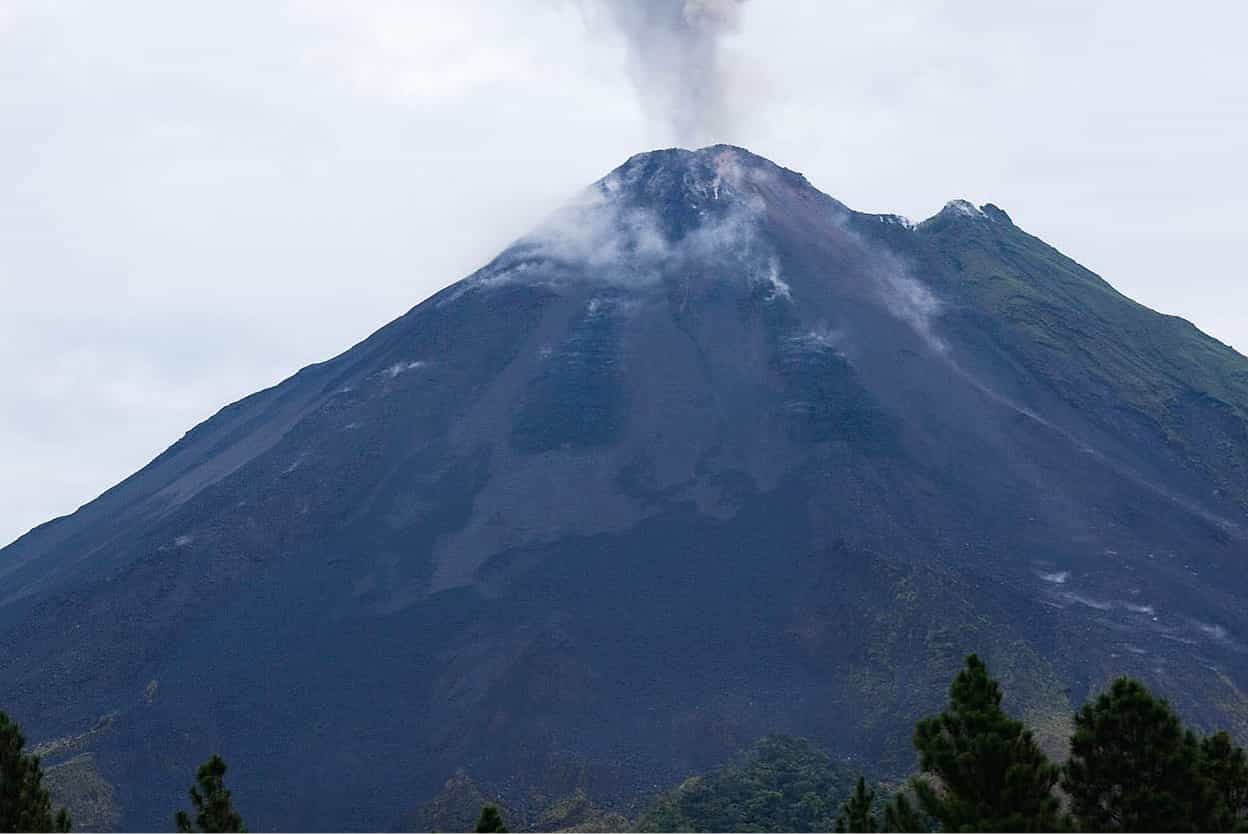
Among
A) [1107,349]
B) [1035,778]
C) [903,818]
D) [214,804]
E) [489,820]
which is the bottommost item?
[903,818]

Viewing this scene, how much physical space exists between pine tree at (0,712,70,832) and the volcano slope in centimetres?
3411

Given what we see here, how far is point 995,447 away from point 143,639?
207ft

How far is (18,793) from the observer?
38281 millimetres

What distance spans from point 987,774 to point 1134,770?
15.0 ft

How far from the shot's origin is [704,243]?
13650 cm

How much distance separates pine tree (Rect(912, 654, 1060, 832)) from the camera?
1171 inches

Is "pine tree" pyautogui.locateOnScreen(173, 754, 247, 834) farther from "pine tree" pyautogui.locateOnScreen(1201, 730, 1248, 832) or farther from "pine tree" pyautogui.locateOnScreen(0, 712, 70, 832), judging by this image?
"pine tree" pyautogui.locateOnScreen(1201, 730, 1248, 832)

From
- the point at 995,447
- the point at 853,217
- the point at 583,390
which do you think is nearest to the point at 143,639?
the point at 583,390

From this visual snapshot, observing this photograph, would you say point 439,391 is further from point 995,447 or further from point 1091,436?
point 1091,436

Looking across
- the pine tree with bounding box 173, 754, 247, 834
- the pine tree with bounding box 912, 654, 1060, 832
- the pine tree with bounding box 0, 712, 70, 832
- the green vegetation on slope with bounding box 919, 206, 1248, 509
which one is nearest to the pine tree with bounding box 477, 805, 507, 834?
the pine tree with bounding box 173, 754, 247, 834

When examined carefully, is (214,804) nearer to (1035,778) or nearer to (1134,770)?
(1035,778)

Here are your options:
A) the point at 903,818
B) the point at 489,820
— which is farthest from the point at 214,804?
the point at 903,818

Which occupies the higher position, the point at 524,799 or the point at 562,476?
the point at 562,476

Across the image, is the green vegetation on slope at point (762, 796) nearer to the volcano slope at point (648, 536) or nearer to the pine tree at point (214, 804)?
the volcano slope at point (648, 536)
